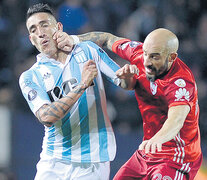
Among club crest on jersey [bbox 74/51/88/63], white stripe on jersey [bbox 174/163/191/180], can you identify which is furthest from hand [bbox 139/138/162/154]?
club crest on jersey [bbox 74/51/88/63]

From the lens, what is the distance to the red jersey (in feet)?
11.6

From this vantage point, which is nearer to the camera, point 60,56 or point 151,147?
point 151,147

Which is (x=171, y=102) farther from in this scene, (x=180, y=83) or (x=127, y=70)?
(x=127, y=70)

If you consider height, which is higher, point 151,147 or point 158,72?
point 158,72

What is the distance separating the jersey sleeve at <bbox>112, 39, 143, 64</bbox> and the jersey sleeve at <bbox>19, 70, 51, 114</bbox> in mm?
670

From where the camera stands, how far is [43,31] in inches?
156

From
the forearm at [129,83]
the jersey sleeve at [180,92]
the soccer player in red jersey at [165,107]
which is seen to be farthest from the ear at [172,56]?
the forearm at [129,83]

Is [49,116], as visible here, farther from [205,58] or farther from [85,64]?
[205,58]

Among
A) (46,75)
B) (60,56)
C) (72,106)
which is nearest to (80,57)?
(60,56)

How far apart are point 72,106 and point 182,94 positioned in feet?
2.72

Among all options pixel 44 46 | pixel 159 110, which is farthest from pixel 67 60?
pixel 159 110

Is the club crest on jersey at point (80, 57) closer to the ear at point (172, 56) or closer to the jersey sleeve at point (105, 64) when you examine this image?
the jersey sleeve at point (105, 64)

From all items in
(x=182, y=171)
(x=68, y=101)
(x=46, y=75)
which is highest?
(x=46, y=75)

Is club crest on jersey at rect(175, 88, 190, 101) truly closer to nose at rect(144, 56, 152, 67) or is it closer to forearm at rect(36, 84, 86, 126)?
nose at rect(144, 56, 152, 67)
